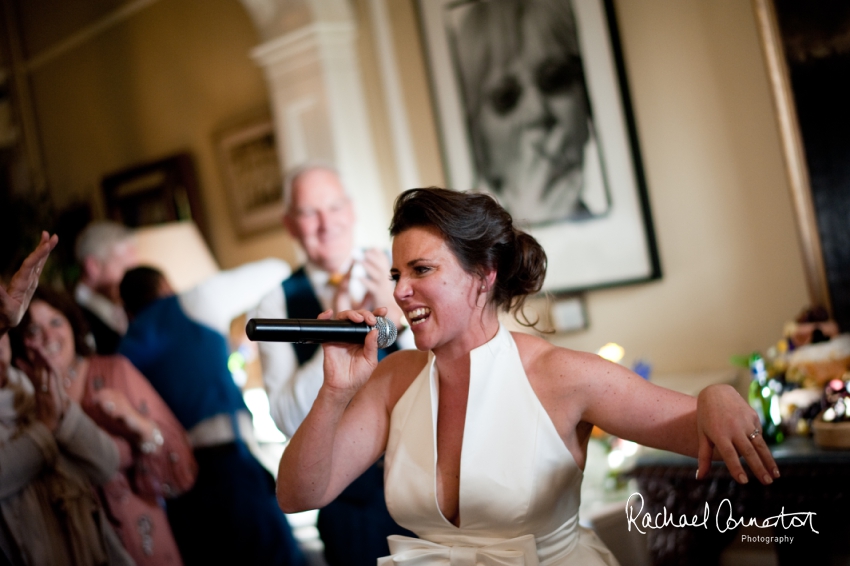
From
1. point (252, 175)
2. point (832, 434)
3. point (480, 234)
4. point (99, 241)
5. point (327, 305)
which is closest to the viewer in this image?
point (480, 234)

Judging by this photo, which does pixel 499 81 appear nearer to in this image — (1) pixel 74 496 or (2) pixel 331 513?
(2) pixel 331 513

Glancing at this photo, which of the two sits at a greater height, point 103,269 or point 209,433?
point 103,269

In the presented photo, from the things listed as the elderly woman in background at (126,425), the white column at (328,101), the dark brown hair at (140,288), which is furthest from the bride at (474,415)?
the white column at (328,101)

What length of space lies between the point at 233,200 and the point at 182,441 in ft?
6.49

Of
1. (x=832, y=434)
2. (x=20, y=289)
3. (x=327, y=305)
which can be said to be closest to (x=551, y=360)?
(x=832, y=434)

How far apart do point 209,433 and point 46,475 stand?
30.4 inches

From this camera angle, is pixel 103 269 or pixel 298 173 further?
pixel 103 269

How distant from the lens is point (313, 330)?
1.51 meters

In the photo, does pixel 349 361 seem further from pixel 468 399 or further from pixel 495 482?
pixel 495 482

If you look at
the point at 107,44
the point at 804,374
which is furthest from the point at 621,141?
the point at 107,44

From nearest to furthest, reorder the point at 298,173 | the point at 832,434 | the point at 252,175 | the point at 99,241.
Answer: the point at 832,434
the point at 298,173
the point at 99,241
the point at 252,175

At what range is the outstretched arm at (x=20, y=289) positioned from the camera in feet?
5.64

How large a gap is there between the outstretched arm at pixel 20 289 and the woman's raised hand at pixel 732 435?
1397mm

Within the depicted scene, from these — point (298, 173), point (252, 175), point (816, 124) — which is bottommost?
point (816, 124)
